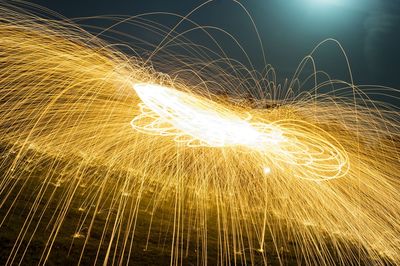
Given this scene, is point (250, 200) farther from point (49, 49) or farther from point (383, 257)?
point (49, 49)

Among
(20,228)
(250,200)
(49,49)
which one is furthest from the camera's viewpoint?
(250,200)

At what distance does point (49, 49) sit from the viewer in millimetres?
7078

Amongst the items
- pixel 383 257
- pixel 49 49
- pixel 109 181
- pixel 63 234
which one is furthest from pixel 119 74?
pixel 383 257

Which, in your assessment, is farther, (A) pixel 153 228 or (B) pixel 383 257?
(B) pixel 383 257

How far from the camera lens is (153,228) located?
27.2 feet

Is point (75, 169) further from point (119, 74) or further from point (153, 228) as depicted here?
point (119, 74)

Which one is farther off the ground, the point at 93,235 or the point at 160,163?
the point at 160,163

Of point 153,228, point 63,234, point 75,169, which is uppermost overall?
point 75,169

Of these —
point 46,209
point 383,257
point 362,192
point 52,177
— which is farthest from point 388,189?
point 52,177

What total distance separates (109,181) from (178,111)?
21.3 feet

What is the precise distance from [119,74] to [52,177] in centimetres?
486

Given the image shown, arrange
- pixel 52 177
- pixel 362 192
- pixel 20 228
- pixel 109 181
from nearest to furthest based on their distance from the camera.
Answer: pixel 20 228
pixel 362 192
pixel 52 177
pixel 109 181

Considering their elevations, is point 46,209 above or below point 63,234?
above

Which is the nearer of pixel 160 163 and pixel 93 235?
pixel 93 235
